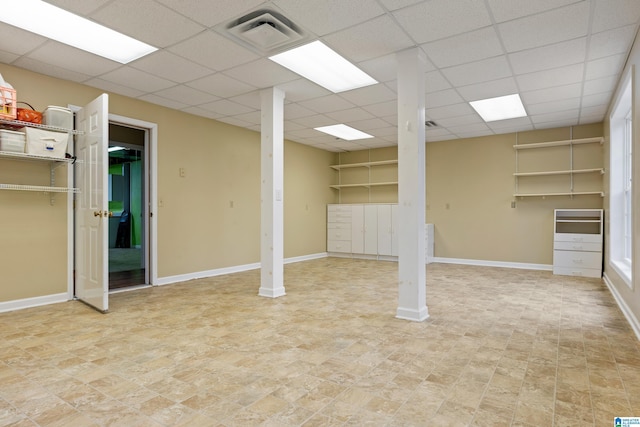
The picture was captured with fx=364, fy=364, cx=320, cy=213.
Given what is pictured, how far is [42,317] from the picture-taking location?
3.52 metres

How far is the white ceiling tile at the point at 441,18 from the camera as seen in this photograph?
2.73 metres

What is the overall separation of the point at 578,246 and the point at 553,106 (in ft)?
7.71

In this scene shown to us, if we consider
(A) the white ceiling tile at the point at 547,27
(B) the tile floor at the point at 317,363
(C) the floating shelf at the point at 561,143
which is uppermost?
(A) the white ceiling tile at the point at 547,27

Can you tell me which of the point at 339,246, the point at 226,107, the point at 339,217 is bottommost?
the point at 339,246

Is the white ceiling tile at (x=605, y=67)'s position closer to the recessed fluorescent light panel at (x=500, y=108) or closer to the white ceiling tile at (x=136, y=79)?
the recessed fluorescent light panel at (x=500, y=108)

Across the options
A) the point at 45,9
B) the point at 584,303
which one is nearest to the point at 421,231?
the point at 584,303

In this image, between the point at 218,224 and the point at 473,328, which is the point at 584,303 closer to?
the point at 473,328

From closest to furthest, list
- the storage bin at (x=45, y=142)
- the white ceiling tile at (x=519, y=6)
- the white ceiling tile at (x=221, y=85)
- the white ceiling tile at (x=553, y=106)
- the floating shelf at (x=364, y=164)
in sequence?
the white ceiling tile at (x=519, y=6) → the storage bin at (x=45, y=142) → the white ceiling tile at (x=221, y=85) → the white ceiling tile at (x=553, y=106) → the floating shelf at (x=364, y=164)

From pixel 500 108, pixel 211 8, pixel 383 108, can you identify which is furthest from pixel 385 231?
pixel 211 8

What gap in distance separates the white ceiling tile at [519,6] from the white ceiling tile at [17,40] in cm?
380

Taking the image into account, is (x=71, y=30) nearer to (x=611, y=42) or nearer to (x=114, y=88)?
(x=114, y=88)

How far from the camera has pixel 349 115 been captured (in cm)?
571

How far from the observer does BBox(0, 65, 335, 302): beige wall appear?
387 centimetres

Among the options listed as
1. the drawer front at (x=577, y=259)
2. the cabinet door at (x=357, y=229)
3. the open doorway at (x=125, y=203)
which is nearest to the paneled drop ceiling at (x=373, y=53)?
the drawer front at (x=577, y=259)
